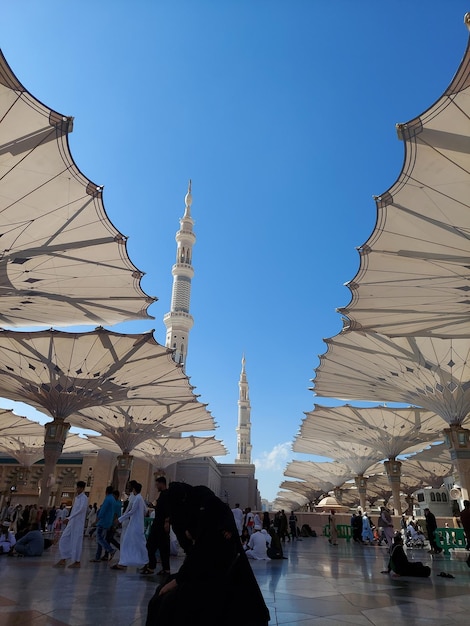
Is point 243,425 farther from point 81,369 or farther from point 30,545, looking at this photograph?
point 30,545

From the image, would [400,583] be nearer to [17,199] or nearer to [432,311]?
[432,311]

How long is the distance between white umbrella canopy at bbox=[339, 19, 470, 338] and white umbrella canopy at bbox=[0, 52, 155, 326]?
22.4 ft

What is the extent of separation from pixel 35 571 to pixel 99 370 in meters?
13.6

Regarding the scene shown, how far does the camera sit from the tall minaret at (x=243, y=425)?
2628 inches

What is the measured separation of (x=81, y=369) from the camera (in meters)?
20.2

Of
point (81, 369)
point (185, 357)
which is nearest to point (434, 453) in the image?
point (185, 357)

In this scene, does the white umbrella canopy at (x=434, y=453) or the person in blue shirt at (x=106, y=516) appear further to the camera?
the white umbrella canopy at (x=434, y=453)

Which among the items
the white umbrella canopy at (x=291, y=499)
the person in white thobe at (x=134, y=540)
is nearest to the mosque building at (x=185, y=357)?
the white umbrella canopy at (x=291, y=499)

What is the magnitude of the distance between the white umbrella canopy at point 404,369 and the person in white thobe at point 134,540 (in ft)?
33.8

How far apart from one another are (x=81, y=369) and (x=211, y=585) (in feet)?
61.5

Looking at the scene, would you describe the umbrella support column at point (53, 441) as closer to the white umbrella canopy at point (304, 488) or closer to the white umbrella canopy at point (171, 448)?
the white umbrella canopy at point (171, 448)

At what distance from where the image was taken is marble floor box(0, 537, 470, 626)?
13.8 feet

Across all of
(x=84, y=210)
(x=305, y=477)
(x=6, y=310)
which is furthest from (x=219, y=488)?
(x=84, y=210)

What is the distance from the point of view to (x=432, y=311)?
1386 centimetres
